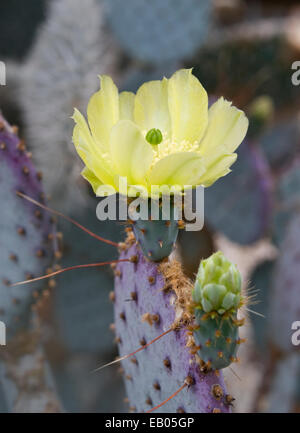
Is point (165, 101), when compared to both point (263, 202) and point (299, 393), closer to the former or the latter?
point (263, 202)

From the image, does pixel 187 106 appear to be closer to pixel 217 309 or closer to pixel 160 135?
pixel 160 135

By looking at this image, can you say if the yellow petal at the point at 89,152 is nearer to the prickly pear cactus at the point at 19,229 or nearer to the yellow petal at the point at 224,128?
the yellow petal at the point at 224,128

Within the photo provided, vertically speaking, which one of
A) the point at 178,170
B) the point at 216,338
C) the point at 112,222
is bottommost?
the point at 216,338

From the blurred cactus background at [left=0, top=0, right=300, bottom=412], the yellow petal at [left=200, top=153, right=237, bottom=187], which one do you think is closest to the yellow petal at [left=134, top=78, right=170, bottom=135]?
the yellow petal at [left=200, top=153, right=237, bottom=187]

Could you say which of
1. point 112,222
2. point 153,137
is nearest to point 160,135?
point 153,137

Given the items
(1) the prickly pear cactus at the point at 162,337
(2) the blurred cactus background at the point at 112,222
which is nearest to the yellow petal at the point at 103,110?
(1) the prickly pear cactus at the point at 162,337

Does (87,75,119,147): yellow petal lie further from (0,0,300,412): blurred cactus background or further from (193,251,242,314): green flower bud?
(0,0,300,412): blurred cactus background
